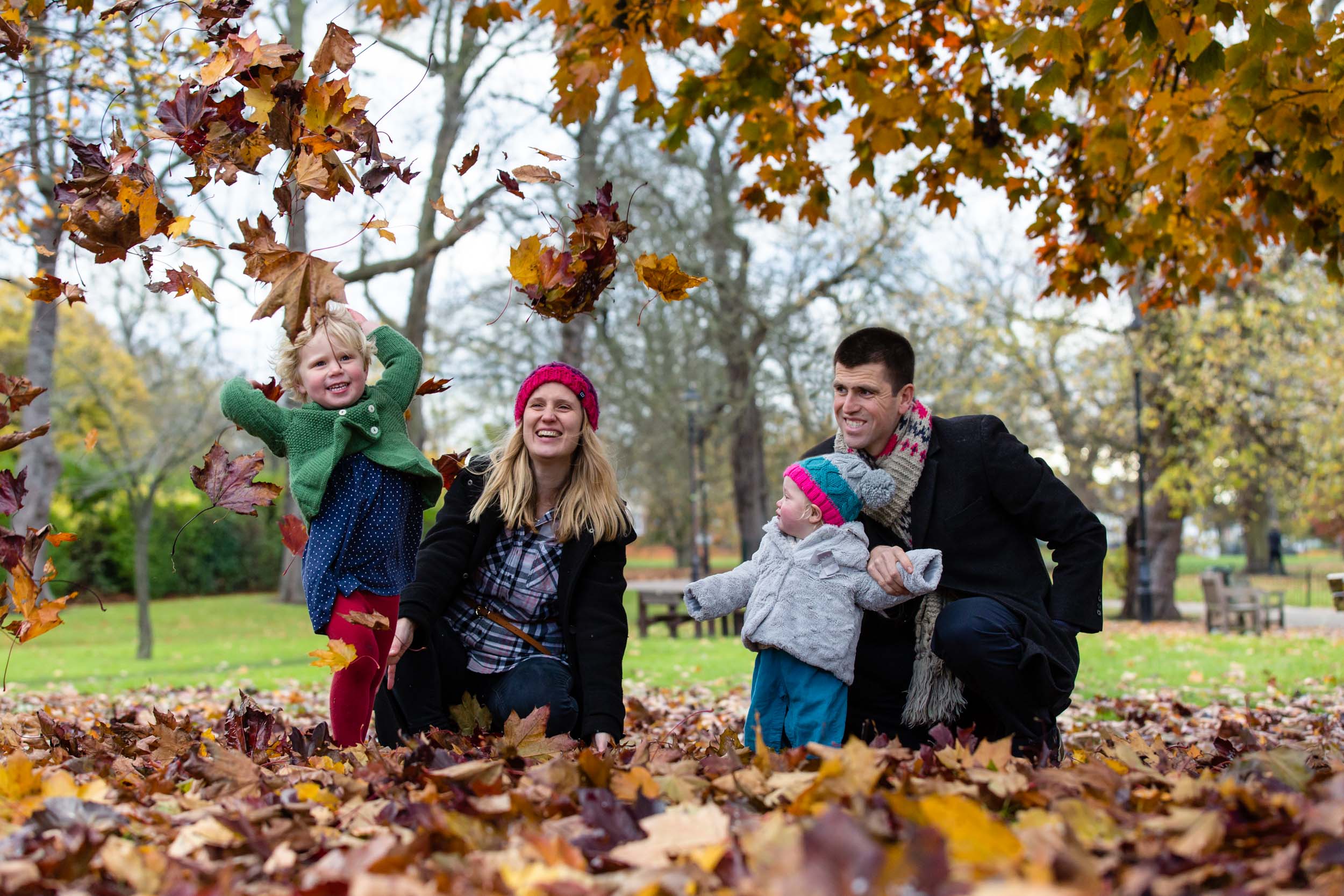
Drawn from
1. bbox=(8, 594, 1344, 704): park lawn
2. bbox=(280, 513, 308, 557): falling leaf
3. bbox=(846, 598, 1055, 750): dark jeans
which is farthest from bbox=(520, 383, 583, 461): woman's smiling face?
bbox=(8, 594, 1344, 704): park lawn

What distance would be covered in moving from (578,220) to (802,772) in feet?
6.03

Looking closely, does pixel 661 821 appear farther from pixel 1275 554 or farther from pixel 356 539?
pixel 1275 554

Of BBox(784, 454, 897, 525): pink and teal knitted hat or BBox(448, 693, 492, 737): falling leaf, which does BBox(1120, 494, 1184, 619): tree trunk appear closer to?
BBox(784, 454, 897, 525): pink and teal knitted hat

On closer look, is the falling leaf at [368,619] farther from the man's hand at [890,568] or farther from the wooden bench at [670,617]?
the wooden bench at [670,617]

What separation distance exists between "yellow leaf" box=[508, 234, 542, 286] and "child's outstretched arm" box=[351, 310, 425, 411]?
0.76 metres

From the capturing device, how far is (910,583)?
11.0 ft

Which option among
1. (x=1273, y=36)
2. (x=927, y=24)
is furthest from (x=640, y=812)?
(x=927, y=24)

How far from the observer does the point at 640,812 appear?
6.29ft

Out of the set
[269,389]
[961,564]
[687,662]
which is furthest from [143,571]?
[961,564]

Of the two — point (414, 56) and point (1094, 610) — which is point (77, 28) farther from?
point (414, 56)

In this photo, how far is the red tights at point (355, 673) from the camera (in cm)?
355

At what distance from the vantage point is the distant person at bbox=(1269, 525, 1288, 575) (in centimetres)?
3231

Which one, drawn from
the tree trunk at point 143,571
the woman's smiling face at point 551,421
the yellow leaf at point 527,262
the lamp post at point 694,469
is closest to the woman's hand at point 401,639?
the woman's smiling face at point 551,421

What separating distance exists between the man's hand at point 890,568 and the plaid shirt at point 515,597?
111 centimetres
